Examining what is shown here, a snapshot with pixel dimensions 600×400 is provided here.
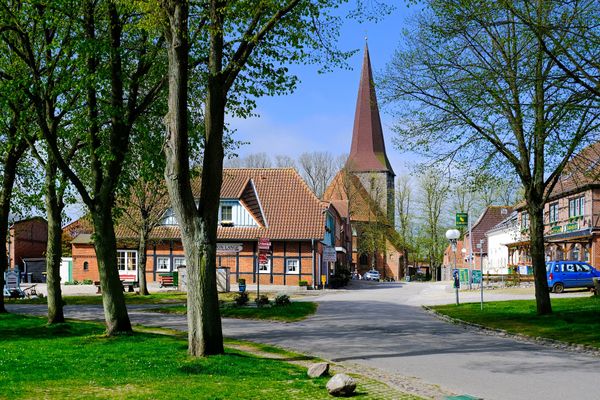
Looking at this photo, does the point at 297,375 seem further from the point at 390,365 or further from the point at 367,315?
the point at 367,315

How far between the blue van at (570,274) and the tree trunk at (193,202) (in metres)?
29.1

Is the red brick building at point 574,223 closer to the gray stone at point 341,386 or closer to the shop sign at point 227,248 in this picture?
the shop sign at point 227,248

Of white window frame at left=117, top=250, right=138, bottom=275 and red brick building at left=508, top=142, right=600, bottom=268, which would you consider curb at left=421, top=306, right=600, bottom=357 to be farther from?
white window frame at left=117, top=250, right=138, bottom=275

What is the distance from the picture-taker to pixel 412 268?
359ft

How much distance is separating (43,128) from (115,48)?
2.55m

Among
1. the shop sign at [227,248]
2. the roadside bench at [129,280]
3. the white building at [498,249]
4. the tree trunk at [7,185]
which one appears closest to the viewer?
the tree trunk at [7,185]

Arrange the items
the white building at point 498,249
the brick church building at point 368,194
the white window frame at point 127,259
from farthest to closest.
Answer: the brick church building at point 368,194 → the white building at point 498,249 → the white window frame at point 127,259

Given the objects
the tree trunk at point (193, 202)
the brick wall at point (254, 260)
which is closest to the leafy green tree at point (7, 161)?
the tree trunk at point (193, 202)

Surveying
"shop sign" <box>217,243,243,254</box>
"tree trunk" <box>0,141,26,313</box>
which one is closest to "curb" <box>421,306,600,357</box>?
"tree trunk" <box>0,141,26,313</box>

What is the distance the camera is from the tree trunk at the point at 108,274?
51.9 ft

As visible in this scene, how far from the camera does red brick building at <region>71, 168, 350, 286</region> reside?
4600cm

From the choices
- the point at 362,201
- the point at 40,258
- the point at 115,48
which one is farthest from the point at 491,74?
the point at 362,201

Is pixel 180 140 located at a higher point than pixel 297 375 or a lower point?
higher

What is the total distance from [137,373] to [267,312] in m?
13.9
